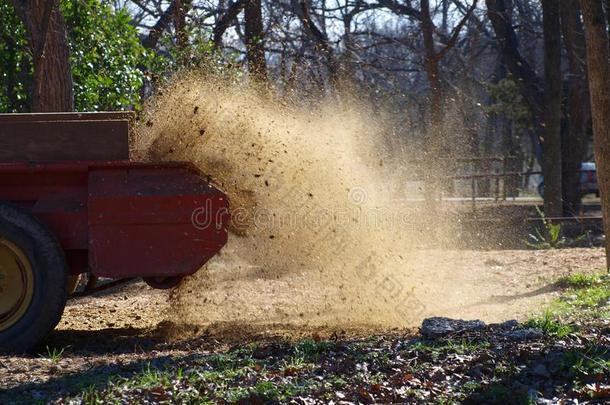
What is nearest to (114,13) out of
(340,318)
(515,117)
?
(340,318)

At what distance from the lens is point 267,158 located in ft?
28.5

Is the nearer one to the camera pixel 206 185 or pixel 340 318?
pixel 206 185

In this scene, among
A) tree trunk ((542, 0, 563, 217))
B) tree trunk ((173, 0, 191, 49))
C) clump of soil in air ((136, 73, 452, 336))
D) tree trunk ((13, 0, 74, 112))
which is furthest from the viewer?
A: tree trunk ((542, 0, 563, 217))

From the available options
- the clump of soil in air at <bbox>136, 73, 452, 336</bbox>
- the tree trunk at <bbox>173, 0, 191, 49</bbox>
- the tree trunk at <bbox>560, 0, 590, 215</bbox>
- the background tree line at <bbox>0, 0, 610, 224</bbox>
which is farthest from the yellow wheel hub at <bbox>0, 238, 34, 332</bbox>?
the tree trunk at <bbox>560, 0, 590, 215</bbox>

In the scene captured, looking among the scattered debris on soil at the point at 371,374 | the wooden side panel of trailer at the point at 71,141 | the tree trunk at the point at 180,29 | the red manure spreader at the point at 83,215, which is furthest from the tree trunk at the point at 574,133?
the wooden side panel of trailer at the point at 71,141

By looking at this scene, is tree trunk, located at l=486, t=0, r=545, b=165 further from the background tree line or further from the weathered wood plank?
the weathered wood plank

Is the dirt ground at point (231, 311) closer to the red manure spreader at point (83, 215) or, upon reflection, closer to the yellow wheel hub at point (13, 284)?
the yellow wheel hub at point (13, 284)

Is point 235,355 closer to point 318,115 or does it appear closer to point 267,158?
point 267,158

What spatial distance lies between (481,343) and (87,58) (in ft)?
29.9

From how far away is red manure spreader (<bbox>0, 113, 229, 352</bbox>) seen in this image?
6941mm

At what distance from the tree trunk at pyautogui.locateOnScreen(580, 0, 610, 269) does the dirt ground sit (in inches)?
47.7

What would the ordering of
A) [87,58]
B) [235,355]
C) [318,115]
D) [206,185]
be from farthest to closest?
[87,58] < [318,115] < [206,185] < [235,355]

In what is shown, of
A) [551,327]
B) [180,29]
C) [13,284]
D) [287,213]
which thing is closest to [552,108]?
[180,29]

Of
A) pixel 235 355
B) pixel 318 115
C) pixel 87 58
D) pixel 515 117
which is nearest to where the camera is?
pixel 235 355
